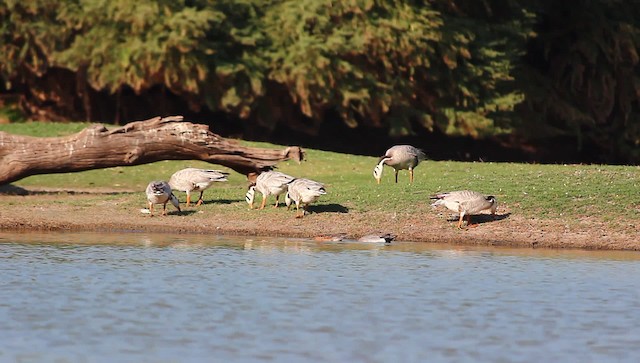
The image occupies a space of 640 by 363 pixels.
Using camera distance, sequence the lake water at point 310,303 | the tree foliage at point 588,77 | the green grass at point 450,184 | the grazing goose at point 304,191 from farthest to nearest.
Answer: the tree foliage at point 588,77
the green grass at point 450,184
the grazing goose at point 304,191
the lake water at point 310,303

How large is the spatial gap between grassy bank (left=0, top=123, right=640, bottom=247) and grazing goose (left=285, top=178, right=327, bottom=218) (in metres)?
0.52

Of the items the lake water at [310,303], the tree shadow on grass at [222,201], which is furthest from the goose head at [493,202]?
the tree shadow on grass at [222,201]

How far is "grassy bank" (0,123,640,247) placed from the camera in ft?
69.4

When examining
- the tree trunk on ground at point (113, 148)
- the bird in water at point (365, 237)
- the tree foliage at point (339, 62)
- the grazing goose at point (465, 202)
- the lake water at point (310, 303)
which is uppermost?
the tree foliage at point (339, 62)

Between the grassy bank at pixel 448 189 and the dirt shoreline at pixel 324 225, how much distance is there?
0.12m

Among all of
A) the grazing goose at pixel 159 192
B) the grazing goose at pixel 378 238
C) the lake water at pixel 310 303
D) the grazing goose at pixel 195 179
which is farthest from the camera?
the grazing goose at pixel 195 179

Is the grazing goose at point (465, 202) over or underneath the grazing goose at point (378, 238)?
over

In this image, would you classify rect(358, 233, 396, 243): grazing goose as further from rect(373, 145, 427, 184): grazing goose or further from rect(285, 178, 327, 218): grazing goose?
rect(373, 145, 427, 184): grazing goose

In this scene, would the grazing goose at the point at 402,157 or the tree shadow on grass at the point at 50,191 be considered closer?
the grazing goose at the point at 402,157

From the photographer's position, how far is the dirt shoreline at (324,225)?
65.3 ft

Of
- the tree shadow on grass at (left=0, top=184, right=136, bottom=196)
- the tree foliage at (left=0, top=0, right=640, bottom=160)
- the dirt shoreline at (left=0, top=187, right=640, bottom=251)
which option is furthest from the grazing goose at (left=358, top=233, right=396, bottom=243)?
the tree foliage at (left=0, top=0, right=640, bottom=160)

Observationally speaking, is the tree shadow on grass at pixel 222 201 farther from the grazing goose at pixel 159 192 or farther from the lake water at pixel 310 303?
the lake water at pixel 310 303

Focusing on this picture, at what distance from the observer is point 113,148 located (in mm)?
24125

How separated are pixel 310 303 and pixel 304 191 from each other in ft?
24.9
